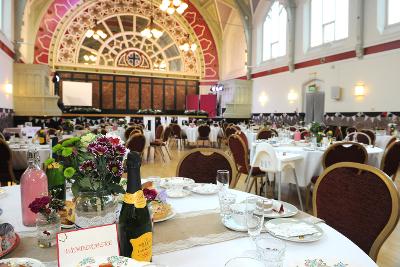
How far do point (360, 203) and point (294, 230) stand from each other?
67 centimetres

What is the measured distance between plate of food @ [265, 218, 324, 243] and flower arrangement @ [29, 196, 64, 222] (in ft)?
2.54

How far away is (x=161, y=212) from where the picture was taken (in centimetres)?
127

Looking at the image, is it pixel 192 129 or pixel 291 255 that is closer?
pixel 291 255

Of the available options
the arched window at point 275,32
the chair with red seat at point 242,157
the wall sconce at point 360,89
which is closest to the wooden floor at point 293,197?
the chair with red seat at point 242,157

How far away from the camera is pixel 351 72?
10203 millimetres

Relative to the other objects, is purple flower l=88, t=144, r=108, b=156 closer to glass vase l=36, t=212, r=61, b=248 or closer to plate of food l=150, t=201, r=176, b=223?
glass vase l=36, t=212, r=61, b=248

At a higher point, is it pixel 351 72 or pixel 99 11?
pixel 99 11

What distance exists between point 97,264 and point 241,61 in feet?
56.7

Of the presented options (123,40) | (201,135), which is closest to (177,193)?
(201,135)

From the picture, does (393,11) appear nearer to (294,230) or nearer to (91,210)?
(294,230)

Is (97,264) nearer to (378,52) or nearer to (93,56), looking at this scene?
(378,52)

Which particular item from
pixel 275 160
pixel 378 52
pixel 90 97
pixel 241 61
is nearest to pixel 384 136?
pixel 378 52

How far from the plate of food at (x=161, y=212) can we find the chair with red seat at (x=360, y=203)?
3.01 ft

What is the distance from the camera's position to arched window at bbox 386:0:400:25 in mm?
8828
